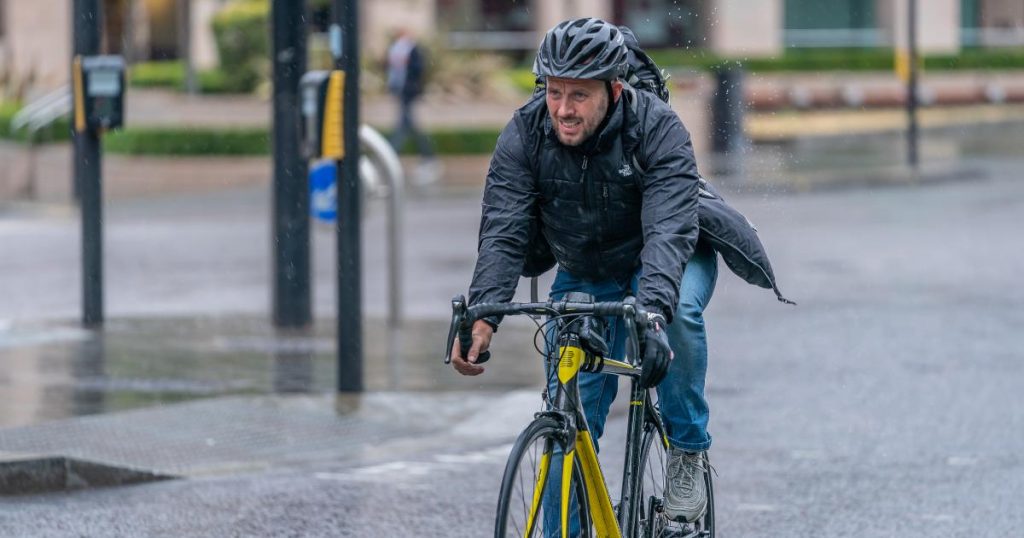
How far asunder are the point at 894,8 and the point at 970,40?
404 cm

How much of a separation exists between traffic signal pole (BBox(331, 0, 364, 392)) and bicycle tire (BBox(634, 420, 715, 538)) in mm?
3835

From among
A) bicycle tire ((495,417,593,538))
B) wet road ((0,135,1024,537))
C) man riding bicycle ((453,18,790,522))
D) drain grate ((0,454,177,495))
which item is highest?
man riding bicycle ((453,18,790,522))

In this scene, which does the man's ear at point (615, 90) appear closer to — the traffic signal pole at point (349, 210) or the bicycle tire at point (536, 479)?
the bicycle tire at point (536, 479)

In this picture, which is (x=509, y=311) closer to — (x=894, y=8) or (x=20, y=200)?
(x=20, y=200)

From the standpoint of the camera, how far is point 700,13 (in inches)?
1761

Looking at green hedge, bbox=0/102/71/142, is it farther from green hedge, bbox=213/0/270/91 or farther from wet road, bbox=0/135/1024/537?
wet road, bbox=0/135/1024/537

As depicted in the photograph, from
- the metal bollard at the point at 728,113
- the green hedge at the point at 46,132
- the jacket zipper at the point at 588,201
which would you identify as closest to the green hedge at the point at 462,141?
the metal bollard at the point at 728,113

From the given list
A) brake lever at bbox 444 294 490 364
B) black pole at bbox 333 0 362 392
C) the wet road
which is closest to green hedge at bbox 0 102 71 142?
the wet road

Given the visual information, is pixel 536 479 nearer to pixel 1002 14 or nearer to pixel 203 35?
pixel 203 35

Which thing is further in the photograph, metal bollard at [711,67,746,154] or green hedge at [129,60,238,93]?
green hedge at [129,60,238,93]

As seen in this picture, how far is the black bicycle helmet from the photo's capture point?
4891 mm

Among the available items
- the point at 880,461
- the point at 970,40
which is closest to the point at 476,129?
the point at 880,461

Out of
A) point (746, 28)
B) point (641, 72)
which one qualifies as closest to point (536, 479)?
point (641, 72)

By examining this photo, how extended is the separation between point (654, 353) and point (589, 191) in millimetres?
611
